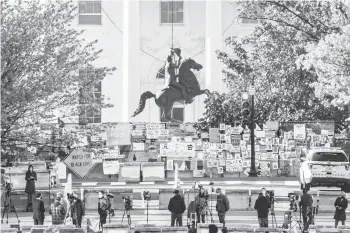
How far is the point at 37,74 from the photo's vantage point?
2617 cm

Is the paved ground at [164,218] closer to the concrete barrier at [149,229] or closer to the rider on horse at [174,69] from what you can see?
the concrete barrier at [149,229]

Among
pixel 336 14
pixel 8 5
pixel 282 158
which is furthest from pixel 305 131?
pixel 8 5

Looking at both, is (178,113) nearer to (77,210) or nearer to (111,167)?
(111,167)

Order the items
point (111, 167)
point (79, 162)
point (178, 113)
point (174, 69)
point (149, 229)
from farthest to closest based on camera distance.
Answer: point (178, 113) → point (174, 69) → point (111, 167) → point (79, 162) → point (149, 229)

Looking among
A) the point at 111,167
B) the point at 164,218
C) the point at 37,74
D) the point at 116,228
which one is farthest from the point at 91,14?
the point at 116,228

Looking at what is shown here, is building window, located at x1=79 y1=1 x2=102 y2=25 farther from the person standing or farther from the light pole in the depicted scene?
the person standing

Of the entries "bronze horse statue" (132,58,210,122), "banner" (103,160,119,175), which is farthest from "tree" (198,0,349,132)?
"banner" (103,160,119,175)

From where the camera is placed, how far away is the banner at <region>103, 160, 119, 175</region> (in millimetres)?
43125

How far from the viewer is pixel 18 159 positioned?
26406 mm

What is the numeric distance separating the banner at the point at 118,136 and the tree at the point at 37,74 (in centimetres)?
1517

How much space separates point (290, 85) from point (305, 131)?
203cm

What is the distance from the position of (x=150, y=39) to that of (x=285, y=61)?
56.9 ft

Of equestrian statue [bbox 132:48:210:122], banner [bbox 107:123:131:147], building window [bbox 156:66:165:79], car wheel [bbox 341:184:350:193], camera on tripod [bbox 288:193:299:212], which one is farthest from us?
building window [bbox 156:66:165:79]

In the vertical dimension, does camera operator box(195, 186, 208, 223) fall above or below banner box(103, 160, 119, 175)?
below
